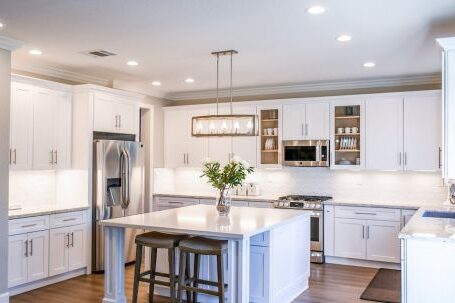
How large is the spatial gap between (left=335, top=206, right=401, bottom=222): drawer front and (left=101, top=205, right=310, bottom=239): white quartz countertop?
Result: 145cm

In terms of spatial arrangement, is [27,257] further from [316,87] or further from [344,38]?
[316,87]

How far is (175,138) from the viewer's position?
8102 mm

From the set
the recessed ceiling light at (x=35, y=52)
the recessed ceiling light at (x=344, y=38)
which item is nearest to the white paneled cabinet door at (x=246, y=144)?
the recessed ceiling light at (x=344, y=38)

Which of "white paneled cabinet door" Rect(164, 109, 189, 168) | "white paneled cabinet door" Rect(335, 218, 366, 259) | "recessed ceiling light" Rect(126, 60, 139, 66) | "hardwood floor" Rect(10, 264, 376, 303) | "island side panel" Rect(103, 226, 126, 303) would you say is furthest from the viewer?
"white paneled cabinet door" Rect(164, 109, 189, 168)

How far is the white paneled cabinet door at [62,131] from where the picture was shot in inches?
231

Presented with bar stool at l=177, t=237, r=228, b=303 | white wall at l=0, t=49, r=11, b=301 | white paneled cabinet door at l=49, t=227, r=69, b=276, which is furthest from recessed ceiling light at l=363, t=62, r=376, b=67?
white paneled cabinet door at l=49, t=227, r=69, b=276

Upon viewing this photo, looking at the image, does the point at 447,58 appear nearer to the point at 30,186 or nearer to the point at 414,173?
the point at 414,173

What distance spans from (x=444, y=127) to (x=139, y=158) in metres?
4.20

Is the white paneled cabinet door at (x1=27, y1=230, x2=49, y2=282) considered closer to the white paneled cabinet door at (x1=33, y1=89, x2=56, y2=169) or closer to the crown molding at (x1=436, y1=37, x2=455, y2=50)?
the white paneled cabinet door at (x1=33, y1=89, x2=56, y2=169)

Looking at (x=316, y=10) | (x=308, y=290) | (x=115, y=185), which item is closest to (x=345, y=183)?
(x=308, y=290)

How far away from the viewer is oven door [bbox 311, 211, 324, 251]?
6627 millimetres

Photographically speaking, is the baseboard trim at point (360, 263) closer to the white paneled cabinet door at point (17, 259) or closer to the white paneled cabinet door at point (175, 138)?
the white paneled cabinet door at point (175, 138)

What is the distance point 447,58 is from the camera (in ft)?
12.6

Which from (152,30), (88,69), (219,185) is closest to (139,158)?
(88,69)
